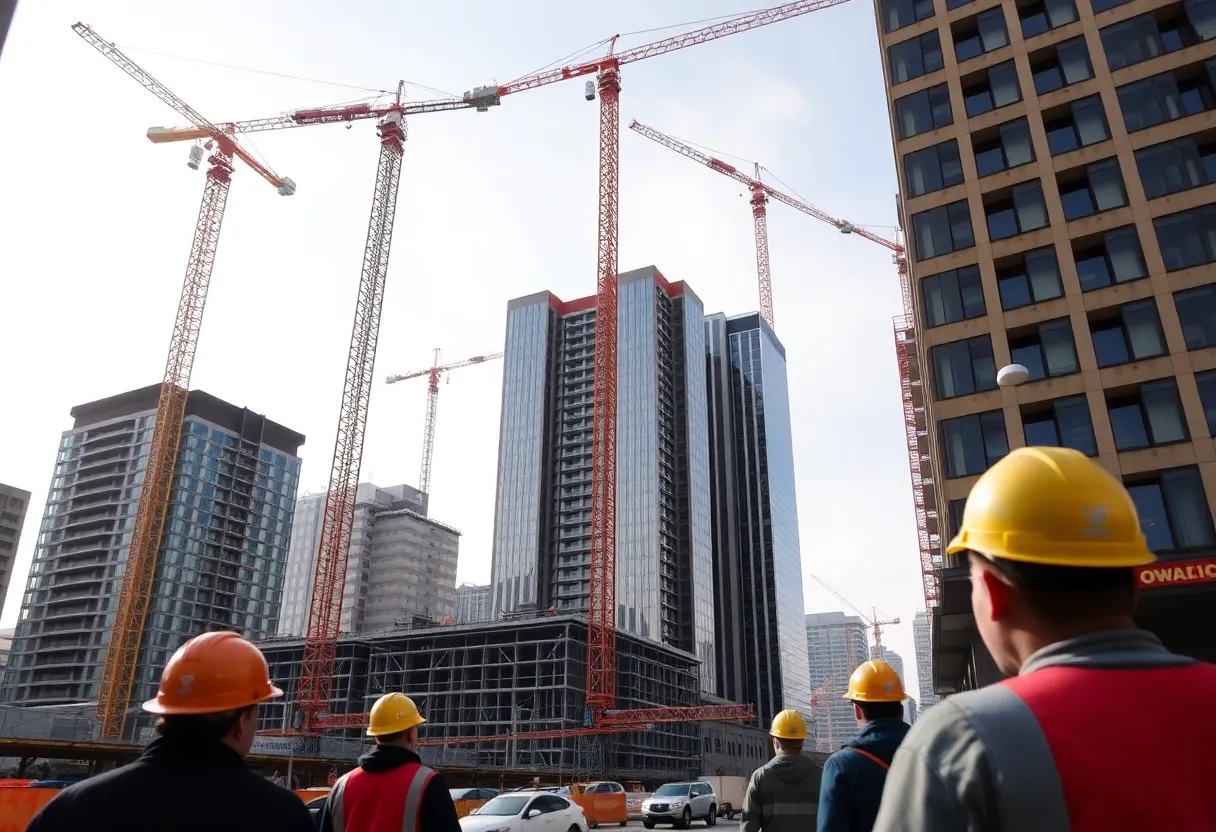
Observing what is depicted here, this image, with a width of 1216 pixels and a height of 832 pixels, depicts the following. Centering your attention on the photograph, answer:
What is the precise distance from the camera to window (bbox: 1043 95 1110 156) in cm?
2992

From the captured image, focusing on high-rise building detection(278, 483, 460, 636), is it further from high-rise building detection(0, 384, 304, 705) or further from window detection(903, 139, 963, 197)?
window detection(903, 139, 963, 197)

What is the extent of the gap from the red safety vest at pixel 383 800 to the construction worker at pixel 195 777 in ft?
6.00

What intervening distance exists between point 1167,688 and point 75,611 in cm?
14049

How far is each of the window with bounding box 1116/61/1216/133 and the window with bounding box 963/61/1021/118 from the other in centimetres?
396

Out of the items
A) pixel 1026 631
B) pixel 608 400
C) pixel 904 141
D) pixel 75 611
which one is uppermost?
pixel 608 400

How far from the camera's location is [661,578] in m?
117

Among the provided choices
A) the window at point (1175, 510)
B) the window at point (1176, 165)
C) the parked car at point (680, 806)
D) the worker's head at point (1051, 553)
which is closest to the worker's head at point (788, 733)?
the worker's head at point (1051, 553)

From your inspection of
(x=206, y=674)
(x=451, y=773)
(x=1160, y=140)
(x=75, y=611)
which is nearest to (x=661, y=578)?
(x=451, y=773)

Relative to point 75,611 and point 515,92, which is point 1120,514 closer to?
point 515,92

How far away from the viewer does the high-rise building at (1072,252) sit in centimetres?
2586

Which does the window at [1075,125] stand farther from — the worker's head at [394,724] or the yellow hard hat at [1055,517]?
the yellow hard hat at [1055,517]

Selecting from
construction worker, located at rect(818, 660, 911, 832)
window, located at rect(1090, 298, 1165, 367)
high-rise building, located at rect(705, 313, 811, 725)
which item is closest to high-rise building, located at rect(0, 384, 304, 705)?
high-rise building, located at rect(705, 313, 811, 725)

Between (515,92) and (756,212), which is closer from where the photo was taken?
(515,92)

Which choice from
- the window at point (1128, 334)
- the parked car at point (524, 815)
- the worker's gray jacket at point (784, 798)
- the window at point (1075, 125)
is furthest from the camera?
the window at point (1075, 125)
